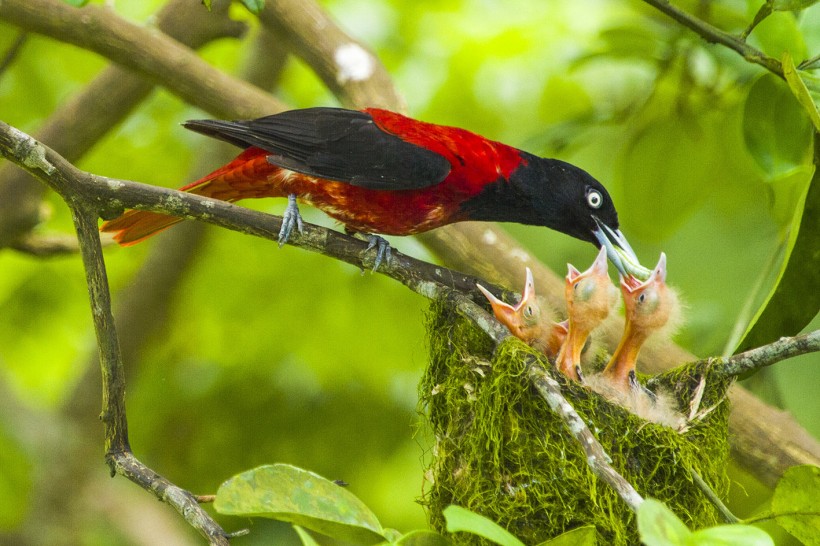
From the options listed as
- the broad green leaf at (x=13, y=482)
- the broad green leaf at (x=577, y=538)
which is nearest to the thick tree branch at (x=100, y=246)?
the broad green leaf at (x=577, y=538)

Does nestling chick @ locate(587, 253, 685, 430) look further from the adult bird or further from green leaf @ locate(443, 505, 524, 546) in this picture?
green leaf @ locate(443, 505, 524, 546)

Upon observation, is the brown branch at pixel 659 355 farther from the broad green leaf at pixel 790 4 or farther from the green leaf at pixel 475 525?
the green leaf at pixel 475 525

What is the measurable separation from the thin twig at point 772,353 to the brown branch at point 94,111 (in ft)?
7.56

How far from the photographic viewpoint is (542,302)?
105 inches

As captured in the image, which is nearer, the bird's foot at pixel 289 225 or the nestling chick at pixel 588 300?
the bird's foot at pixel 289 225

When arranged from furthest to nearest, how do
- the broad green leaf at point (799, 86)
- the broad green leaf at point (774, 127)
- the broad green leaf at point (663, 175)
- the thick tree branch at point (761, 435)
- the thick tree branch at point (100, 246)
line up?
the broad green leaf at point (663, 175), the thick tree branch at point (761, 435), the broad green leaf at point (774, 127), the broad green leaf at point (799, 86), the thick tree branch at point (100, 246)

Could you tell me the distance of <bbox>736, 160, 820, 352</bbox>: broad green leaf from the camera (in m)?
2.07

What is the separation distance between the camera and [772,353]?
171cm

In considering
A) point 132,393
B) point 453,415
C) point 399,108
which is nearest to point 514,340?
point 453,415

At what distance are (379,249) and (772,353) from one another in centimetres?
115

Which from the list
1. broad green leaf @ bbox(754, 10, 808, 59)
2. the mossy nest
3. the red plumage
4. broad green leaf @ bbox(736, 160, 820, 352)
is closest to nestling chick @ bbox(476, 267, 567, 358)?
the mossy nest

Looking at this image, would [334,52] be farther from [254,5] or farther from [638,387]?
[638,387]

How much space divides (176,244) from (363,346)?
1.02 metres

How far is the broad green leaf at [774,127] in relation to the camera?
7.79 ft
